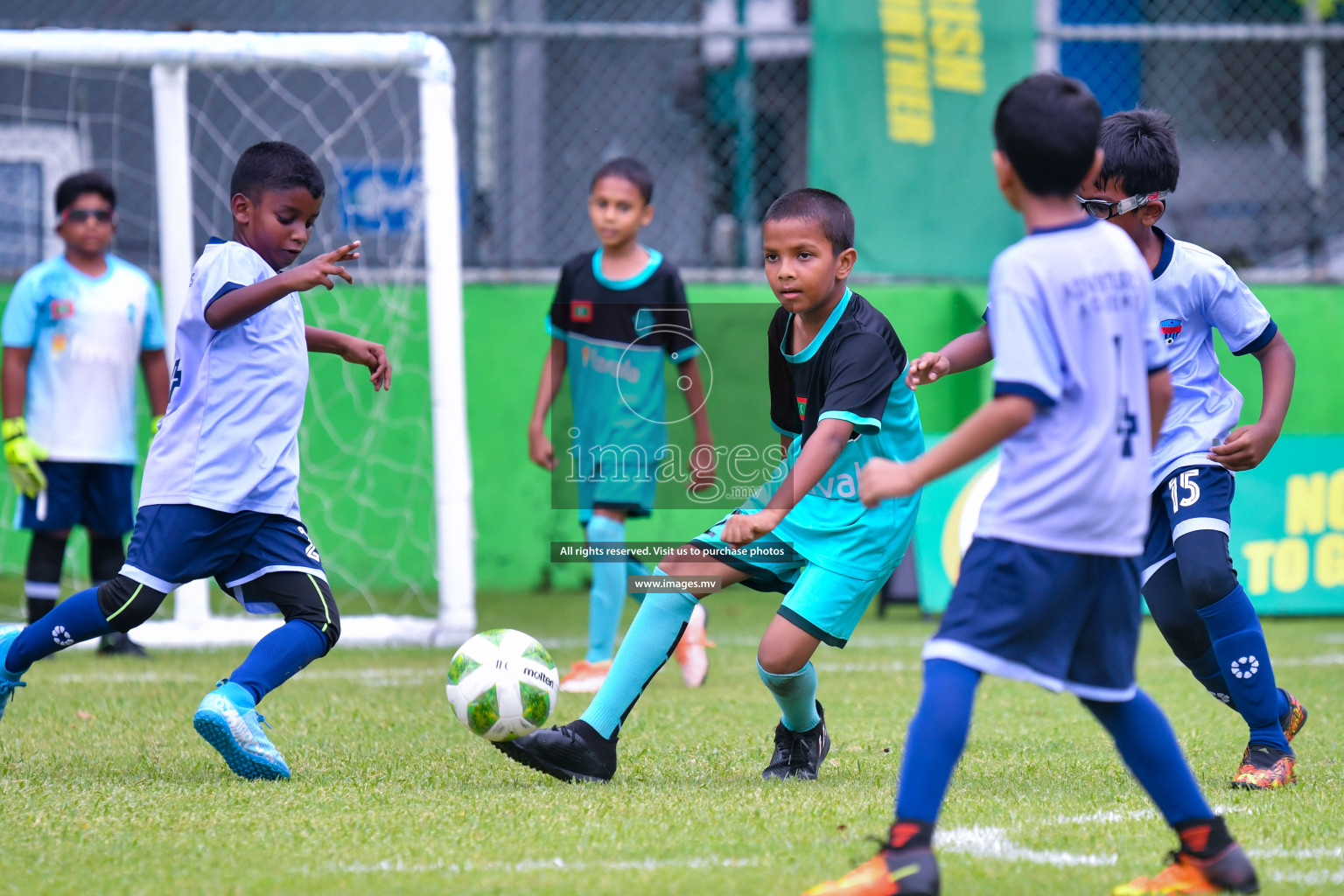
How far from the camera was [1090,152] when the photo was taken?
8.20 ft

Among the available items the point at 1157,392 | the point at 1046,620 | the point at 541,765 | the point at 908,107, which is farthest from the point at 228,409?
the point at 908,107

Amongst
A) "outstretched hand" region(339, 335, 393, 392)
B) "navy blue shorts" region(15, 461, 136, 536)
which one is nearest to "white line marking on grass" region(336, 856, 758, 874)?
"outstretched hand" region(339, 335, 393, 392)

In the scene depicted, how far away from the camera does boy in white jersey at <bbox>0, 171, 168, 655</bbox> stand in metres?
6.00

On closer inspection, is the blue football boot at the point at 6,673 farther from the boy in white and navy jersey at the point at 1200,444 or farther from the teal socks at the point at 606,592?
the boy in white and navy jersey at the point at 1200,444

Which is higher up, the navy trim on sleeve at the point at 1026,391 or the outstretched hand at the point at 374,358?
the outstretched hand at the point at 374,358

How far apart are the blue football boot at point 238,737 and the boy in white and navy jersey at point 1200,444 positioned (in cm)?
238

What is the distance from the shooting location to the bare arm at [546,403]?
5.47 metres

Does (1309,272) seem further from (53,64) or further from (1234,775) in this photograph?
(53,64)

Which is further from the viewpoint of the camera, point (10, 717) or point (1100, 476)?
point (10, 717)

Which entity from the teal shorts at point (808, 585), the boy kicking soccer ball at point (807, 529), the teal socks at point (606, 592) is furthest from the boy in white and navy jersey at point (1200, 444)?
the teal socks at point (606, 592)

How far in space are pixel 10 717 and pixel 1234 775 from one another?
3.77 m

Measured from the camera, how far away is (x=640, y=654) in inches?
141

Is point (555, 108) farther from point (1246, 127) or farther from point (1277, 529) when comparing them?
point (1277, 529)

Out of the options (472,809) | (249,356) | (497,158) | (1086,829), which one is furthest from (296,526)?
(497,158)
